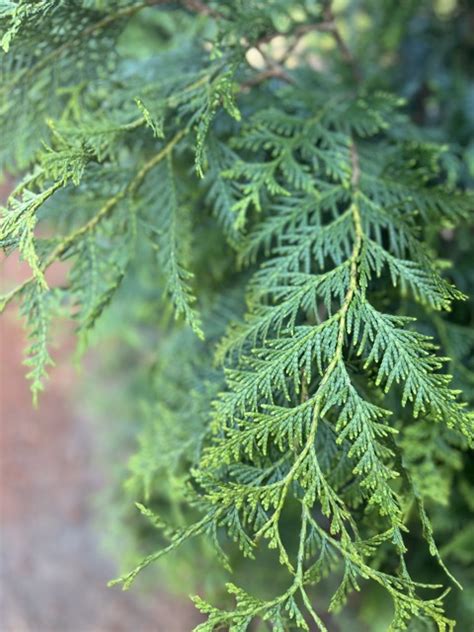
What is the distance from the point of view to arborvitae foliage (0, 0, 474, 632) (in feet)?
2.92

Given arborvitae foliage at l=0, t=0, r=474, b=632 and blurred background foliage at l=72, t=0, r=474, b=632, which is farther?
blurred background foliage at l=72, t=0, r=474, b=632

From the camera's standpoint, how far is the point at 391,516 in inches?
33.2

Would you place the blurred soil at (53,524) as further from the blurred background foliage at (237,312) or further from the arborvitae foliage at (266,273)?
the arborvitae foliage at (266,273)

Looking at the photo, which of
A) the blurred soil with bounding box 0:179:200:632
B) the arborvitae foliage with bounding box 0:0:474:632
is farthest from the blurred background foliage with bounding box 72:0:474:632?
the blurred soil with bounding box 0:179:200:632

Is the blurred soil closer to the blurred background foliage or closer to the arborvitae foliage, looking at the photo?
the blurred background foliage

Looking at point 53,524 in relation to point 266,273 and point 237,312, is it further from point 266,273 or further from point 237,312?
point 266,273

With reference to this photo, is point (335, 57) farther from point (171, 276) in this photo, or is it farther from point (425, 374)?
point (425, 374)

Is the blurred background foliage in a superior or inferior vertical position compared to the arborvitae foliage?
inferior

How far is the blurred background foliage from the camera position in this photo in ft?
4.36

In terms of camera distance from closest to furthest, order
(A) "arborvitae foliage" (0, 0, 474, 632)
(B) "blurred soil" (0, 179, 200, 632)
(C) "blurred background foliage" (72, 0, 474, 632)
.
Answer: (A) "arborvitae foliage" (0, 0, 474, 632)
(C) "blurred background foliage" (72, 0, 474, 632)
(B) "blurred soil" (0, 179, 200, 632)

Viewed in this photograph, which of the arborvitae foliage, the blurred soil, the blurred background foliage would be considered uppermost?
the arborvitae foliage

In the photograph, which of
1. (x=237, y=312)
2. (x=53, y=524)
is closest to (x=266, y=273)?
(x=237, y=312)

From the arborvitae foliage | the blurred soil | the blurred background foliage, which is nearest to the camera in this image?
the arborvitae foliage

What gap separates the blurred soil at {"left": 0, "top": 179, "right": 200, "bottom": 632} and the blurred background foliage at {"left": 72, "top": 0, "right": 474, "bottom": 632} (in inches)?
15.7
